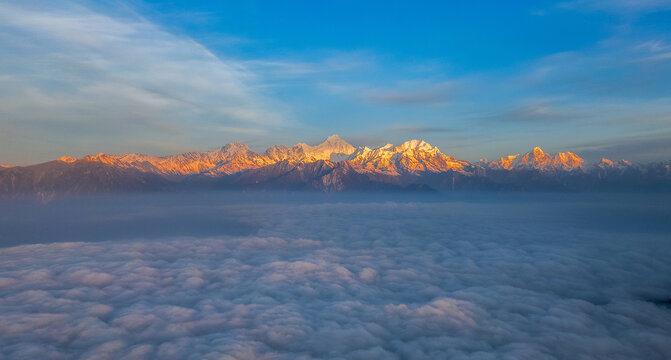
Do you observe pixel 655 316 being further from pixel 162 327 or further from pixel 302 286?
pixel 162 327

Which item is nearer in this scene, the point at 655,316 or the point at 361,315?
the point at 361,315

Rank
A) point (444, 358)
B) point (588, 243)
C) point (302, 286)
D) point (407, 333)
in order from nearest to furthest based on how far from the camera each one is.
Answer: point (444, 358)
point (407, 333)
point (302, 286)
point (588, 243)

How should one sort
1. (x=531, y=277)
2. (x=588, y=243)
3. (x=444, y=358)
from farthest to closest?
(x=588, y=243) → (x=531, y=277) → (x=444, y=358)

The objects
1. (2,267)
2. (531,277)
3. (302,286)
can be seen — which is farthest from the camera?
(2,267)

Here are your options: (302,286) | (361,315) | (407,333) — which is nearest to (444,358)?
(407,333)

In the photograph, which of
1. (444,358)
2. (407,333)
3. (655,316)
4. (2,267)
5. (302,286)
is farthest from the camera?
(2,267)

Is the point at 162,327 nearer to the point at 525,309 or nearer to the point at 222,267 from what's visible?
the point at 222,267

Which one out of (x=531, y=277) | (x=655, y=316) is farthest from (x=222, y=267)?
(x=655, y=316)

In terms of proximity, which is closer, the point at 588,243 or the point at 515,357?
the point at 515,357

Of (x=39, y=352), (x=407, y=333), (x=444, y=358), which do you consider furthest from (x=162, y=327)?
(x=444, y=358)
